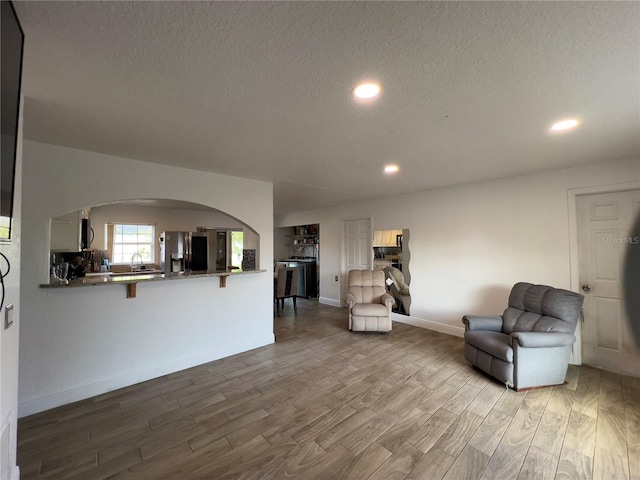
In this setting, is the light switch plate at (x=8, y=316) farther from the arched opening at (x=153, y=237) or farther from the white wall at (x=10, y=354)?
the arched opening at (x=153, y=237)

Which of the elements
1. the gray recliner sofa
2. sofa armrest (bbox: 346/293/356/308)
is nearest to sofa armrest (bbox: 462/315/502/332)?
the gray recliner sofa

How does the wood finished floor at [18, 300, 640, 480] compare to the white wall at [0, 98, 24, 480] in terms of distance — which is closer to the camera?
the white wall at [0, 98, 24, 480]

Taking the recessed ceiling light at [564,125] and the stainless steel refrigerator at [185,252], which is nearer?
the recessed ceiling light at [564,125]

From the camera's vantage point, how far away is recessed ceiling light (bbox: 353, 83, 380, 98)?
59.2 inches

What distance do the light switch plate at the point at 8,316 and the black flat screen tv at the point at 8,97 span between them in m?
0.38

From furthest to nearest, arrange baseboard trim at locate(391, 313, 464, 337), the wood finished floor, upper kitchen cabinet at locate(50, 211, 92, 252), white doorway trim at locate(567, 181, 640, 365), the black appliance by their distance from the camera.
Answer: the black appliance → baseboard trim at locate(391, 313, 464, 337) → white doorway trim at locate(567, 181, 640, 365) → upper kitchen cabinet at locate(50, 211, 92, 252) → the wood finished floor

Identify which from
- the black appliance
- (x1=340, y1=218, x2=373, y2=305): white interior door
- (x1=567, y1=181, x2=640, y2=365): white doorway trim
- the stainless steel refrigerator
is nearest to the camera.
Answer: (x1=567, y1=181, x2=640, y2=365): white doorway trim

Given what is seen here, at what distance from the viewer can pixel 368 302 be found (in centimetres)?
461

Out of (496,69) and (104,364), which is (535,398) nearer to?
(496,69)

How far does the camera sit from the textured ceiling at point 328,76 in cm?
106

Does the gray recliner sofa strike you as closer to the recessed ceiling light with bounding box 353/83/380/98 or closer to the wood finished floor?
the wood finished floor

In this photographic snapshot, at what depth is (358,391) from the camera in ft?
8.38

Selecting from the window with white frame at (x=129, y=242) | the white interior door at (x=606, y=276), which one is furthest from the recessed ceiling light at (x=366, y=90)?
the window with white frame at (x=129, y=242)

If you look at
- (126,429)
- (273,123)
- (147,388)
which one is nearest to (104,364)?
(147,388)
